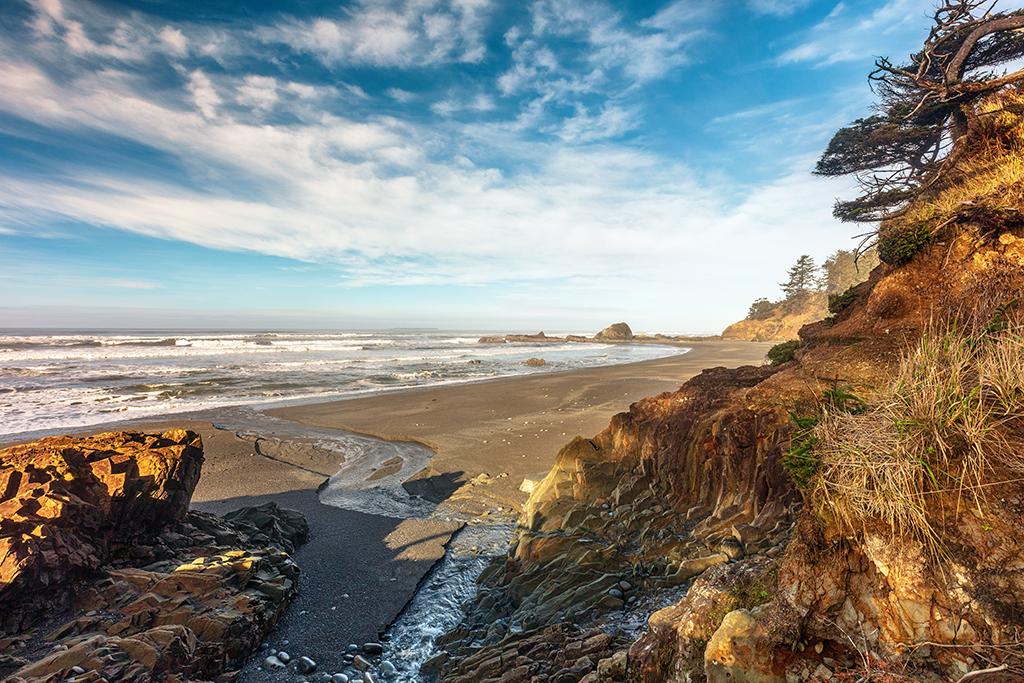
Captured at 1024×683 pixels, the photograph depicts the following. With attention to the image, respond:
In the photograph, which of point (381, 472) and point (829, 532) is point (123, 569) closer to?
point (381, 472)

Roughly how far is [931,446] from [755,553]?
8.04 ft

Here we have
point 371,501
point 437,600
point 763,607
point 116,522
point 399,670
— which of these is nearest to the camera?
point 763,607

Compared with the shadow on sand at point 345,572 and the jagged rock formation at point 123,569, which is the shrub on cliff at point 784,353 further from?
the jagged rock formation at point 123,569

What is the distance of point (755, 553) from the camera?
4605 mm

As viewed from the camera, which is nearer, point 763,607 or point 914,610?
point 914,610

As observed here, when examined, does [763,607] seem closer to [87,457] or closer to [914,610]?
[914,610]

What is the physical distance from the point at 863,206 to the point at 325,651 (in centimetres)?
2108

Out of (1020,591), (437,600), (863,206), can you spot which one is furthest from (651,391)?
(1020,591)

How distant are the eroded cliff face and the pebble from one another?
1733 mm

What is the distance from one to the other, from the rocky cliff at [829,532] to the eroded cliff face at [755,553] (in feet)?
0.05

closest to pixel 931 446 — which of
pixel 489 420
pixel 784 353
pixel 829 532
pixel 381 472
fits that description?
pixel 829 532

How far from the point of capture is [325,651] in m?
5.66

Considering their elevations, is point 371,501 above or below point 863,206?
below

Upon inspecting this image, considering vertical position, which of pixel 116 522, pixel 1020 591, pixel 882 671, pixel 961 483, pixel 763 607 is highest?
pixel 961 483
